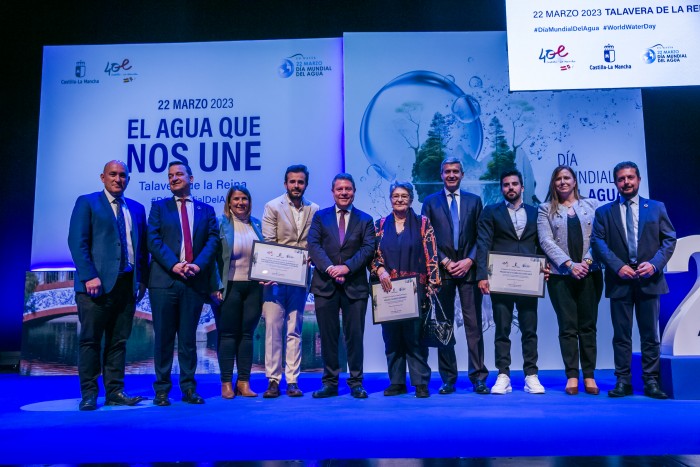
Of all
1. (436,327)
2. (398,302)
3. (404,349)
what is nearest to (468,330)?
(436,327)

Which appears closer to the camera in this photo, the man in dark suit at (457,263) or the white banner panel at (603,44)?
the man in dark suit at (457,263)

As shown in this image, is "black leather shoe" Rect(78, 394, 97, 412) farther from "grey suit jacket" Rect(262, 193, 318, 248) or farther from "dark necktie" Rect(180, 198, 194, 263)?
"grey suit jacket" Rect(262, 193, 318, 248)

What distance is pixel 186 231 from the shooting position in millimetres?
3643

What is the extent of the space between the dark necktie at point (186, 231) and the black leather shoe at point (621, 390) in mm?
2923

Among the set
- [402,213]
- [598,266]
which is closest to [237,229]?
[402,213]

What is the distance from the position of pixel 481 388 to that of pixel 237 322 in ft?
5.73

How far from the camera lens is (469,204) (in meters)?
A: 4.02

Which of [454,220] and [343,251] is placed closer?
[343,251]

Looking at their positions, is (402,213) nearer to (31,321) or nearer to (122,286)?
(122,286)

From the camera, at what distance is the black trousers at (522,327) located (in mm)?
3822

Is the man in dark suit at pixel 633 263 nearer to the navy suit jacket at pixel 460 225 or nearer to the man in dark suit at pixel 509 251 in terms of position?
the man in dark suit at pixel 509 251

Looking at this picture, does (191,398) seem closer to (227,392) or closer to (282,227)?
(227,392)

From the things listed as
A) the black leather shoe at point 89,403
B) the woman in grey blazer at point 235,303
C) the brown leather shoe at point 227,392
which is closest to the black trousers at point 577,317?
the woman in grey blazer at point 235,303

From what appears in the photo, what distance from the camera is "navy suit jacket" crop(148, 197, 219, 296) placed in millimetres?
3520
